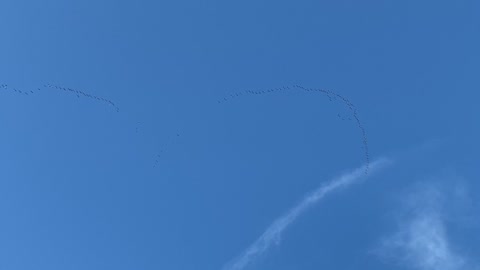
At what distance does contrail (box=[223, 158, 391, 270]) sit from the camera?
13.0 m

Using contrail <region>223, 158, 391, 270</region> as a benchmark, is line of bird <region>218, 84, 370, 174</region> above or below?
above

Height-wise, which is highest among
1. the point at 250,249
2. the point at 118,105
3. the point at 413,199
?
the point at 118,105

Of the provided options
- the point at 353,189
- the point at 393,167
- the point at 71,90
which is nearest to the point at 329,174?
the point at 353,189

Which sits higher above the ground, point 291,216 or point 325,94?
point 325,94

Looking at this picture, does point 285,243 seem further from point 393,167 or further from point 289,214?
point 393,167

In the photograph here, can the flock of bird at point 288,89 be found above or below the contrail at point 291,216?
above

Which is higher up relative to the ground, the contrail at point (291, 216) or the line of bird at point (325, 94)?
the line of bird at point (325, 94)

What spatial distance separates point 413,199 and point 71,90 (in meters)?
8.98

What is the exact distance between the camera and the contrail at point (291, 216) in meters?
13.0

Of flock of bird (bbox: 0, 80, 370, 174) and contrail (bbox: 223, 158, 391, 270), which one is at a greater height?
flock of bird (bbox: 0, 80, 370, 174)

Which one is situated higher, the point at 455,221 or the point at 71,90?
the point at 71,90

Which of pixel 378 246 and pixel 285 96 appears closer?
pixel 378 246

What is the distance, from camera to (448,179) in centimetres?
1289

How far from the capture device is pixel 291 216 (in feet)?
42.9
